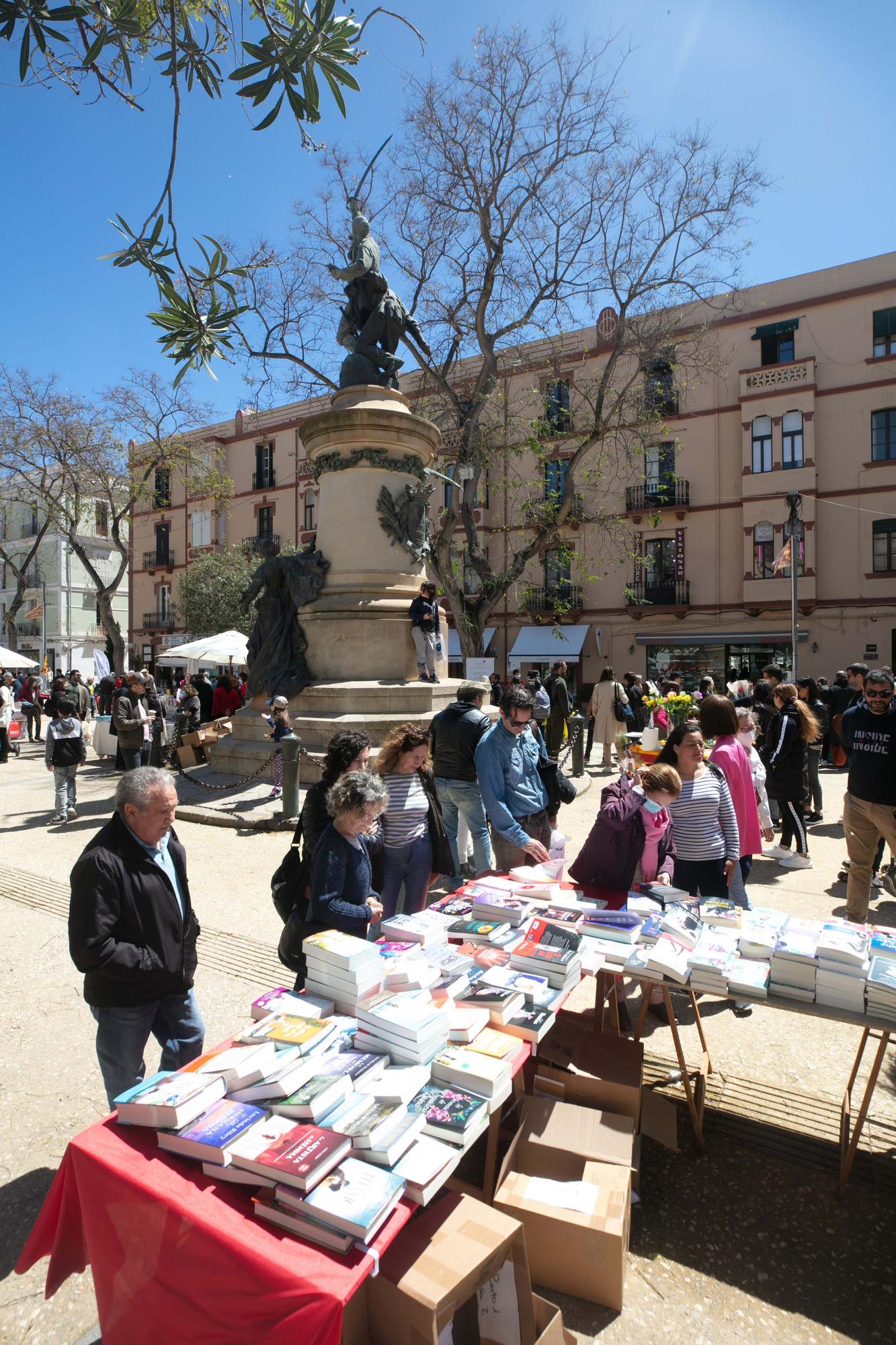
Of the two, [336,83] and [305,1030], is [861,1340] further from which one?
[336,83]

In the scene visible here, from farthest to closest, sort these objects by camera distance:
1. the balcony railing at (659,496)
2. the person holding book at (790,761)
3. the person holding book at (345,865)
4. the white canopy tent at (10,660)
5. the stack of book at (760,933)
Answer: the balcony railing at (659,496)
the white canopy tent at (10,660)
the person holding book at (790,761)
the person holding book at (345,865)
the stack of book at (760,933)

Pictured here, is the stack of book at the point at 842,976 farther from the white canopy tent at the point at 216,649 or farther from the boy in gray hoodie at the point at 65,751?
the white canopy tent at the point at 216,649

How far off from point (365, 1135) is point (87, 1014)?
3.02m

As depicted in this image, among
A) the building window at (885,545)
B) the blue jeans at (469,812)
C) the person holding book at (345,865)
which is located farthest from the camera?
the building window at (885,545)

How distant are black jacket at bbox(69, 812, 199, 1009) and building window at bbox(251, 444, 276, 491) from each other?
39.3 meters

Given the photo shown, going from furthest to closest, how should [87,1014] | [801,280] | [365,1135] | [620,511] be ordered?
[620,511] < [801,280] < [87,1014] < [365,1135]

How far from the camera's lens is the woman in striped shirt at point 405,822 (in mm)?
4148

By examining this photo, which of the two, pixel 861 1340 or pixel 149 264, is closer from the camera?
pixel 861 1340

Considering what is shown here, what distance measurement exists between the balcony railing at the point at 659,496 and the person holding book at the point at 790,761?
21846 mm

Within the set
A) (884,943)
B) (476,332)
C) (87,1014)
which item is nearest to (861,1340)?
(884,943)

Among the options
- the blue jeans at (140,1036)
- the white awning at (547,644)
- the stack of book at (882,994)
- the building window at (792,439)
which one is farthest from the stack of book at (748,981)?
the building window at (792,439)

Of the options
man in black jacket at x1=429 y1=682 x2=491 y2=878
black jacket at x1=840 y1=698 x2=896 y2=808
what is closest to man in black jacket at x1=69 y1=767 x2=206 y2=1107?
man in black jacket at x1=429 y1=682 x2=491 y2=878

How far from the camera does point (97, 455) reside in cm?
2180

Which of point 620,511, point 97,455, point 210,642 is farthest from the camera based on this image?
point 620,511
